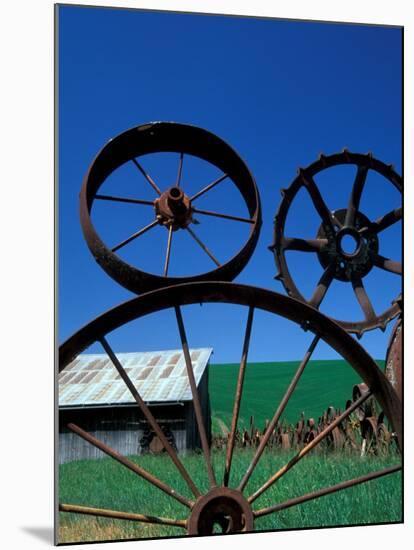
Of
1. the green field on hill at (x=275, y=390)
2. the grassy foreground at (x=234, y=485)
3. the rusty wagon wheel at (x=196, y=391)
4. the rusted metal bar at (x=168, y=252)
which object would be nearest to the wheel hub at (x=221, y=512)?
the rusty wagon wheel at (x=196, y=391)

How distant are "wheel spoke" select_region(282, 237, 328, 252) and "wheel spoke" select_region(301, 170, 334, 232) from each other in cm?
15

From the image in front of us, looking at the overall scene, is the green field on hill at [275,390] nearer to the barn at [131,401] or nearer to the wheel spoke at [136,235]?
the barn at [131,401]

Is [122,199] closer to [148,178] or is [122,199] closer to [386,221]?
[148,178]

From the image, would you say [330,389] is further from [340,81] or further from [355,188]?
[340,81]

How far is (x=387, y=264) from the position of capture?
684cm

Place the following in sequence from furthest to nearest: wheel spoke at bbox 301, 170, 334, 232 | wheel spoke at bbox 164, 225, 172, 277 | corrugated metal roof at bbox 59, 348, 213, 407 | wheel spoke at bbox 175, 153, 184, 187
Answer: corrugated metal roof at bbox 59, 348, 213, 407 < wheel spoke at bbox 301, 170, 334, 232 < wheel spoke at bbox 175, 153, 184, 187 < wheel spoke at bbox 164, 225, 172, 277

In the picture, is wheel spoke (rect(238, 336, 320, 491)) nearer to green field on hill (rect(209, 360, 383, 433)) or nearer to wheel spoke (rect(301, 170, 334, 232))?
wheel spoke (rect(301, 170, 334, 232))

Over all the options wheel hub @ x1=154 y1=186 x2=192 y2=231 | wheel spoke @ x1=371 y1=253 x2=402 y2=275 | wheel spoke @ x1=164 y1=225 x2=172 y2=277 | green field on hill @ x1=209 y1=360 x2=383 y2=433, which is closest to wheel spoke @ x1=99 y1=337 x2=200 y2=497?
wheel spoke @ x1=164 y1=225 x2=172 y2=277

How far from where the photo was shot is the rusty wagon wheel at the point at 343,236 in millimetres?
6766

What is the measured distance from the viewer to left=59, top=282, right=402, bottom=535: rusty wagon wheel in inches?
214

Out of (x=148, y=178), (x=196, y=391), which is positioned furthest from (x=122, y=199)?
(x=196, y=391)

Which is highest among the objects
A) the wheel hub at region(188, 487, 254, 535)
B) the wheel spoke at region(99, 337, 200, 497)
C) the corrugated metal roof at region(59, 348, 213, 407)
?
the corrugated metal roof at region(59, 348, 213, 407)

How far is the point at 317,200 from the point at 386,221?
557 millimetres

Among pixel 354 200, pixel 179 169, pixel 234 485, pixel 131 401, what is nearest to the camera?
pixel 179 169
